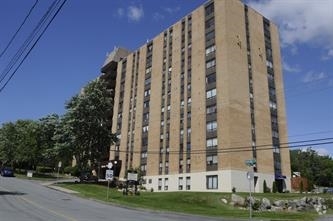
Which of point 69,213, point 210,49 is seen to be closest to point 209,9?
point 210,49

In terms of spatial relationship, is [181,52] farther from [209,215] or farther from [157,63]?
[209,215]

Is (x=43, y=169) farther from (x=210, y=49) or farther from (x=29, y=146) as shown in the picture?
(x=210, y=49)

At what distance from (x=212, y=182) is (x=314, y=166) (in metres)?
72.1

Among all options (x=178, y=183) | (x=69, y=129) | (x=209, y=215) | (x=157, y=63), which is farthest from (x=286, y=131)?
(x=209, y=215)

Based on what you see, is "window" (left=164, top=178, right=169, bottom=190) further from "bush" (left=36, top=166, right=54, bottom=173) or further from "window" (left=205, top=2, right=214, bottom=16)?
"bush" (left=36, top=166, right=54, bottom=173)

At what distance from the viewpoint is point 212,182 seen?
5838cm

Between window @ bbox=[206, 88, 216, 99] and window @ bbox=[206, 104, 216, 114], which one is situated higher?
window @ bbox=[206, 88, 216, 99]

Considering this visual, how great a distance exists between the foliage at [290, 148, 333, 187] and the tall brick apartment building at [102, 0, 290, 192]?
53021mm

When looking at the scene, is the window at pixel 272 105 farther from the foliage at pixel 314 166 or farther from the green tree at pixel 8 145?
the foliage at pixel 314 166

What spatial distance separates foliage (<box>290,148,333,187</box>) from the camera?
384ft

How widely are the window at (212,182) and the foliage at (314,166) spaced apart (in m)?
62.3

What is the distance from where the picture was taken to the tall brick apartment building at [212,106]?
195ft

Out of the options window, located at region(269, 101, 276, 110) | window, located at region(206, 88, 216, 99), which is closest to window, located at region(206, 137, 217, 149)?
window, located at region(206, 88, 216, 99)

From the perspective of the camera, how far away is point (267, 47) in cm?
7044
